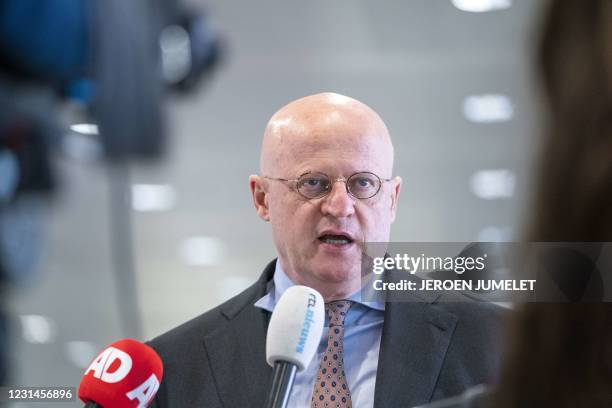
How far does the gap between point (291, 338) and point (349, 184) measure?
2.66ft

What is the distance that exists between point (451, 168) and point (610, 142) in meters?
2.82

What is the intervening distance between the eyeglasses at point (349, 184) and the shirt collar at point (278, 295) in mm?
207

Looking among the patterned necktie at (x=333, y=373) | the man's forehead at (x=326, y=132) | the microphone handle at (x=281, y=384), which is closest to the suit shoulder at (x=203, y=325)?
the patterned necktie at (x=333, y=373)

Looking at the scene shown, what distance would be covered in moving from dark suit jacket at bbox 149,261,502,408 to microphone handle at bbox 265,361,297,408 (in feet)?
2.08

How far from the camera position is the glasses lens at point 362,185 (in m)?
2.08

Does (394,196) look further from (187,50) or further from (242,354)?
(187,50)

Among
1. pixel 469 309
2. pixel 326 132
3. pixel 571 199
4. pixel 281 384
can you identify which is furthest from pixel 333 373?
pixel 571 199

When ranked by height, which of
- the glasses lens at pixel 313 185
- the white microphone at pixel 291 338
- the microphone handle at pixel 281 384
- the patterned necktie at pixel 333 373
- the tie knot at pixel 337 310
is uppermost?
the glasses lens at pixel 313 185

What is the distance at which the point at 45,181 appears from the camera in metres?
1.51

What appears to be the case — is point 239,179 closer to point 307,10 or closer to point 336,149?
point 307,10

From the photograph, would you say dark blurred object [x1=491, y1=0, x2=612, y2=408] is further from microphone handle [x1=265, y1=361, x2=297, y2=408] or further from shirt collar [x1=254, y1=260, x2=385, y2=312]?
shirt collar [x1=254, y1=260, x2=385, y2=312]

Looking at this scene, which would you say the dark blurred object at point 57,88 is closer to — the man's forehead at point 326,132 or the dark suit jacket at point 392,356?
the man's forehead at point 326,132

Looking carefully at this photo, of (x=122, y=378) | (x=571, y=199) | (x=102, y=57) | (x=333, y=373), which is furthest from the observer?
(x=333, y=373)

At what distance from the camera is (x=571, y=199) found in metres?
0.39
